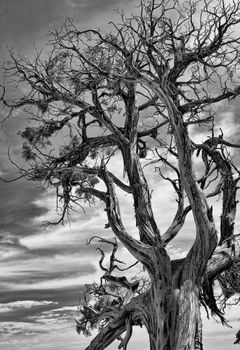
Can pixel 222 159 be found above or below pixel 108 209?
above

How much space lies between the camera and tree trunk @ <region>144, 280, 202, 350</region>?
33.0ft

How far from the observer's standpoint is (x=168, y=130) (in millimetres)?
14453

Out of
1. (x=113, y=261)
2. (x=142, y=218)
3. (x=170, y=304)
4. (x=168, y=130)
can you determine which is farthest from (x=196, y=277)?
(x=168, y=130)

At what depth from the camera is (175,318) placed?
33.4 ft

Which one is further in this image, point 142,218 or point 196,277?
point 142,218

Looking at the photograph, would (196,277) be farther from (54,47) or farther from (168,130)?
(54,47)

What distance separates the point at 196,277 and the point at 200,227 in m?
1.02

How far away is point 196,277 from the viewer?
35.3 ft

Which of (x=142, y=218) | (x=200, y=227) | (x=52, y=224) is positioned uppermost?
(x=52, y=224)

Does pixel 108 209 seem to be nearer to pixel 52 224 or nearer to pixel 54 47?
pixel 52 224

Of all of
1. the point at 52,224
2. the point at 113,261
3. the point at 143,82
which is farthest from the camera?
the point at 52,224

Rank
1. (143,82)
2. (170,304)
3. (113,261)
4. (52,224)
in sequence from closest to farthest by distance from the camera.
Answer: (170,304) → (143,82) → (113,261) → (52,224)

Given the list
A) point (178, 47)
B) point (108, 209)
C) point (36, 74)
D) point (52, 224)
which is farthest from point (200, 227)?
point (36, 74)

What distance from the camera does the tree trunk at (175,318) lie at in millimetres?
10062
